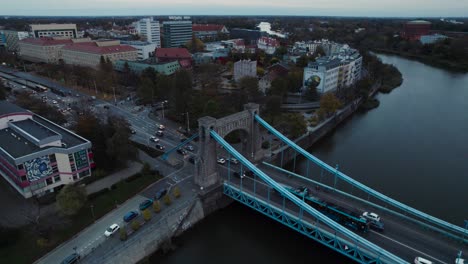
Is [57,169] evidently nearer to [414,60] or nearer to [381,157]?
[381,157]

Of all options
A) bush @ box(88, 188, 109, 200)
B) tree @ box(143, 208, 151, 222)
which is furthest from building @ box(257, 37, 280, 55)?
tree @ box(143, 208, 151, 222)

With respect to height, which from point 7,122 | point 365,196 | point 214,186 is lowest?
point 365,196

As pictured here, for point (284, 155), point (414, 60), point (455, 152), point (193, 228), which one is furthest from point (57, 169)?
point (414, 60)

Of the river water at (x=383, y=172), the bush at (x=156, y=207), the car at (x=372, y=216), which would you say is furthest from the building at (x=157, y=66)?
the car at (x=372, y=216)

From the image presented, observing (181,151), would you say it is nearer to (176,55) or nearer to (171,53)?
(176,55)

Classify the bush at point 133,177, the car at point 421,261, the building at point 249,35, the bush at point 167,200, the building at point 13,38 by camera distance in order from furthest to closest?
the building at point 249,35
the building at point 13,38
the bush at point 133,177
the bush at point 167,200
the car at point 421,261

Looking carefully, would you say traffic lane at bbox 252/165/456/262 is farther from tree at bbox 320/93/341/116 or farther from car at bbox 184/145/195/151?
tree at bbox 320/93/341/116

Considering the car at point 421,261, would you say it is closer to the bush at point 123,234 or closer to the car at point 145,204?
the bush at point 123,234

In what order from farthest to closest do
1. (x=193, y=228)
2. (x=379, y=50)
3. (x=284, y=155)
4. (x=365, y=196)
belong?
(x=379, y=50), (x=284, y=155), (x=365, y=196), (x=193, y=228)
